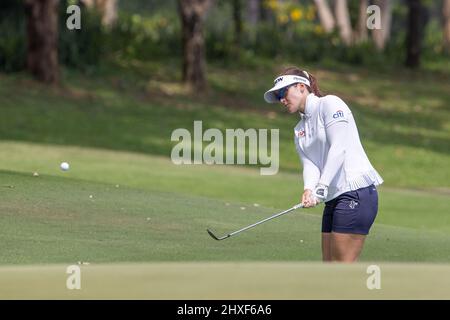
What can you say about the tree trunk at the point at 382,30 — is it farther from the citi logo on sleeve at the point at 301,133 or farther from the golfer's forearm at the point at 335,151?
the golfer's forearm at the point at 335,151

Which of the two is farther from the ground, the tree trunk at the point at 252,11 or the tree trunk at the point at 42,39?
the tree trunk at the point at 252,11

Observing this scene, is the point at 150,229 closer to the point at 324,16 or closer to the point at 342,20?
the point at 342,20

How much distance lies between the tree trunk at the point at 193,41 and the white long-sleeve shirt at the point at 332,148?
88.2 ft

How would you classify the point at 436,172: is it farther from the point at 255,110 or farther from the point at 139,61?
the point at 139,61

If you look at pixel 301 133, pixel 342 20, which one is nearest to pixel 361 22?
pixel 342 20

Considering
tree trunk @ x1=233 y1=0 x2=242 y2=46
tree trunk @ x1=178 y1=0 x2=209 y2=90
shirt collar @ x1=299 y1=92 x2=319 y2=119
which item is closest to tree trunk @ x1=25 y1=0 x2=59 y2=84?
tree trunk @ x1=178 y1=0 x2=209 y2=90

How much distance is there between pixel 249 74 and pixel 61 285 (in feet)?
118

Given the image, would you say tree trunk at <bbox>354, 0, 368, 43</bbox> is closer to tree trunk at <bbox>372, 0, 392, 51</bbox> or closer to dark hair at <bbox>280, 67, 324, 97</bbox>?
tree trunk at <bbox>372, 0, 392, 51</bbox>

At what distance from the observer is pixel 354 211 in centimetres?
948

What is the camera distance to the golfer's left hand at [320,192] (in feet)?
30.7

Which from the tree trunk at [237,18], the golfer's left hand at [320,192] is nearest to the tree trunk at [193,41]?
the tree trunk at [237,18]

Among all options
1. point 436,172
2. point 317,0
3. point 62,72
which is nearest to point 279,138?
point 436,172

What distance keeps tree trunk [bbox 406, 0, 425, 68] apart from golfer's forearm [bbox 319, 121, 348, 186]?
1539 inches

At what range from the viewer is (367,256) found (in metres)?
11.7
